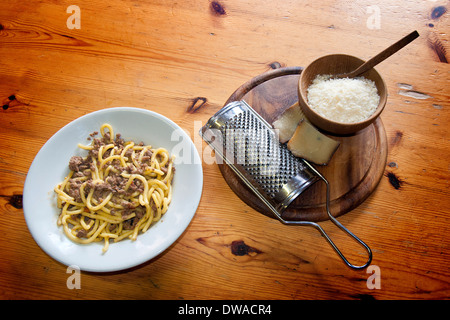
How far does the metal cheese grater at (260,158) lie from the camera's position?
1.25 meters

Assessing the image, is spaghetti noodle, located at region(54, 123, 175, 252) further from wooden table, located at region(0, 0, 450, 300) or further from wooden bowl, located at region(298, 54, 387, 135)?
wooden bowl, located at region(298, 54, 387, 135)

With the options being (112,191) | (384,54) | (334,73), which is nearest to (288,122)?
(334,73)

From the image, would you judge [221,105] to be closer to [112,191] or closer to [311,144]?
[311,144]

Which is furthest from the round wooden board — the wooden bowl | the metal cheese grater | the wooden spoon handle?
the wooden spoon handle

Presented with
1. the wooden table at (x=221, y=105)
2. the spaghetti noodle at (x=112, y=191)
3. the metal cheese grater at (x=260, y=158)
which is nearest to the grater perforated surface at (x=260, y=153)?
the metal cheese grater at (x=260, y=158)

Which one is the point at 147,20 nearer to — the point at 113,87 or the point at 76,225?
the point at 113,87

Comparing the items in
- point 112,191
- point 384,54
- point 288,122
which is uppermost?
point 384,54

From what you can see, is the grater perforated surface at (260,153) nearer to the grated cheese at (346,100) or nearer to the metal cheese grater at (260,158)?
the metal cheese grater at (260,158)

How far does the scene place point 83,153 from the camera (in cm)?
134

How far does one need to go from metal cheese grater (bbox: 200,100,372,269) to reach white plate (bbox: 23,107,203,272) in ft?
0.49

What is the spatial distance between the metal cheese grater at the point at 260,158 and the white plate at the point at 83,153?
15 centimetres

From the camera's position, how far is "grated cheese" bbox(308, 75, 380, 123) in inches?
49.4

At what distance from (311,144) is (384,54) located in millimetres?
413
